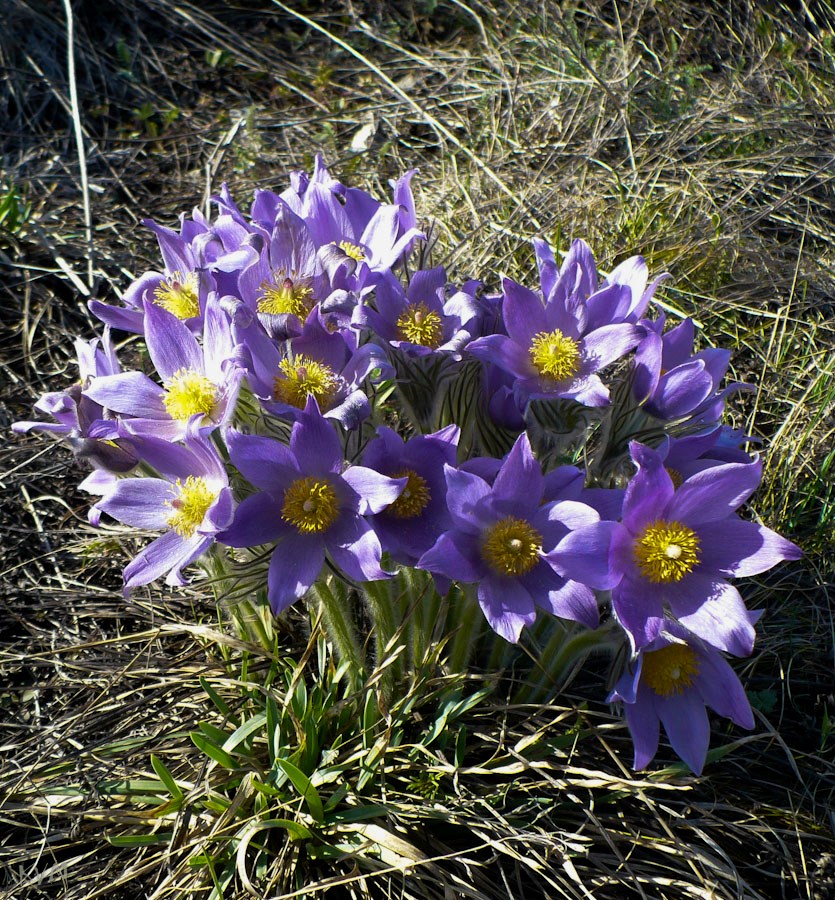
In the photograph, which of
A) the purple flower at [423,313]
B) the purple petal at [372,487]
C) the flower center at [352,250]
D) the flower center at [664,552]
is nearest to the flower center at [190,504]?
the purple petal at [372,487]

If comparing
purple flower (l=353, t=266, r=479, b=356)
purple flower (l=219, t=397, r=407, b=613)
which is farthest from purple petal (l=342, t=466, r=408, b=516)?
purple flower (l=353, t=266, r=479, b=356)

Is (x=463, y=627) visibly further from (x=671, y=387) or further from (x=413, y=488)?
(x=671, y=387)

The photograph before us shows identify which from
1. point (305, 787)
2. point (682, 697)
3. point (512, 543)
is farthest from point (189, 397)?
point (682, 697)

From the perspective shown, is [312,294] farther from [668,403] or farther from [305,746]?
[305,746]

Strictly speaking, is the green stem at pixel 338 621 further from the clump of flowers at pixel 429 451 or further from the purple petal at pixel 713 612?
the purple petal at pixel 713 612

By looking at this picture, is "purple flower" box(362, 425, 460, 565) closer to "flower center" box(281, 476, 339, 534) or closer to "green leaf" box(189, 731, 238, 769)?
"flower center" box(281, 476, 339, 534)

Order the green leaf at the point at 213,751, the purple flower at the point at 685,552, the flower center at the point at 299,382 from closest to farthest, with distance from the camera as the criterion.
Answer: the purple flower at the point at 685,552 < the flower center at the point at 299,382 < the green leaf at the point at 213,751
